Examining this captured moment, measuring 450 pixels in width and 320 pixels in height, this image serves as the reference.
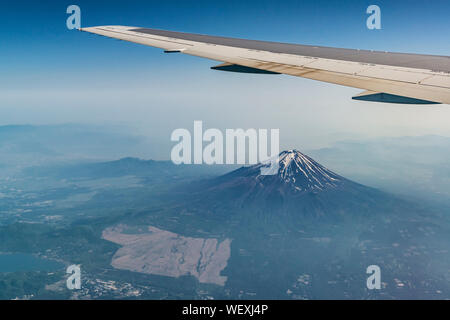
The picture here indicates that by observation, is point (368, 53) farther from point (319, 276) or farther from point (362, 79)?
point (319, 276)

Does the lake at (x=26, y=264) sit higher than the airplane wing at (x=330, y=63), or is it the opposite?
the airplane wing at (x=330, y=63)

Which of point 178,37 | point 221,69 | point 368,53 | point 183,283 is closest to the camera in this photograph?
point 221,69

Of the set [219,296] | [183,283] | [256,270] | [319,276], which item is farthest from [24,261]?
[319,276]

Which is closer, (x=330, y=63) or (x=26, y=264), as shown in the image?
(x=330, y=63)

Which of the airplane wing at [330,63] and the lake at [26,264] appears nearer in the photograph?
the airplane wing at [330,63]
